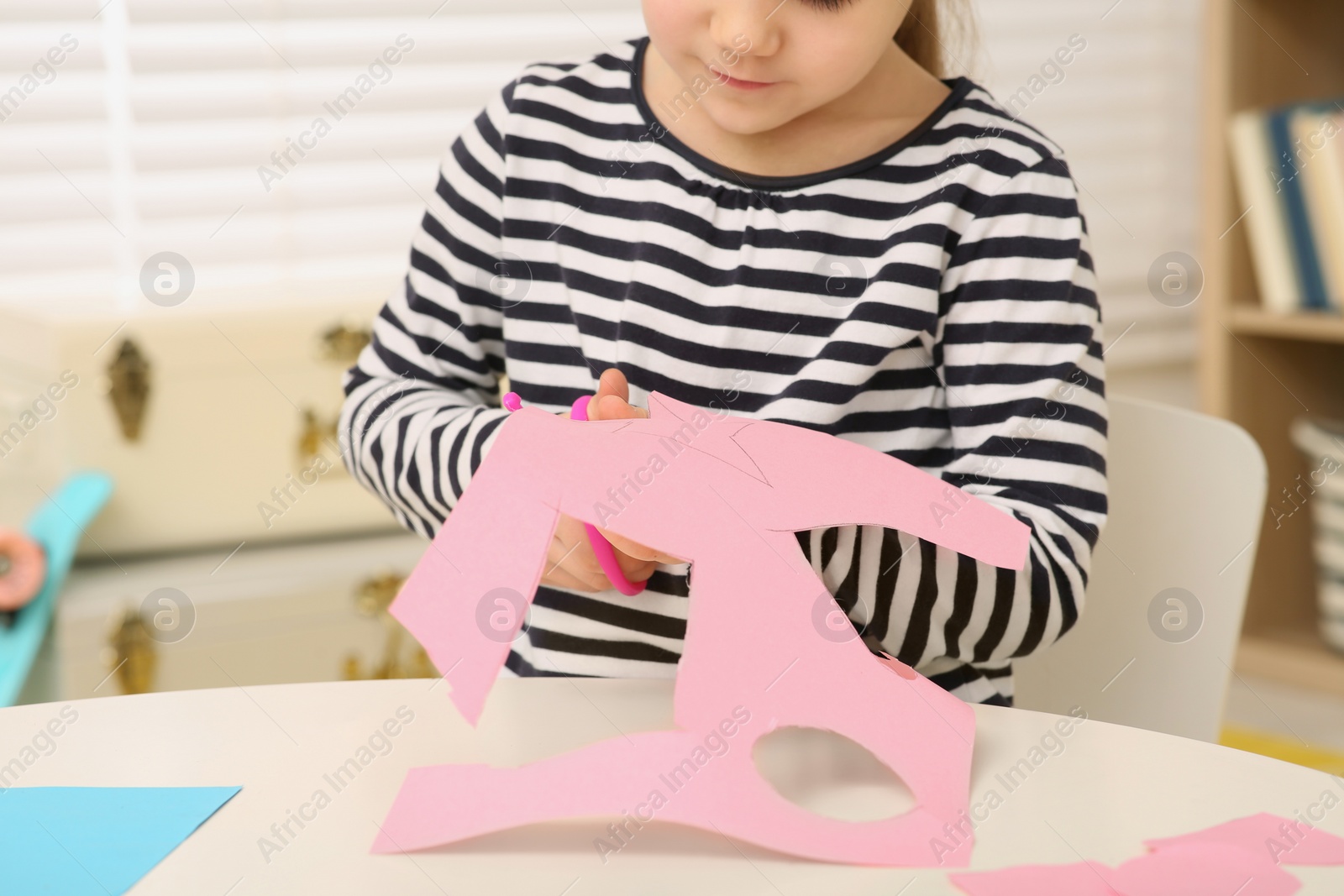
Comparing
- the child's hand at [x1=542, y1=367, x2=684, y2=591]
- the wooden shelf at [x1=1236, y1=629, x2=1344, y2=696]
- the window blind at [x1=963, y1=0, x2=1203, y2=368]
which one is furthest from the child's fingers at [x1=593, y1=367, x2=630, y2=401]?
the wooden shelf at [x1=1236, y1=629, x2=1344, y2=696]

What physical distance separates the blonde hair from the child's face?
5.5 inches

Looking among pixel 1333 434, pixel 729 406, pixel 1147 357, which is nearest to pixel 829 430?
pixel 729 406

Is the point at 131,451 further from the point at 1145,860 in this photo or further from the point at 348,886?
the point at 1145,860

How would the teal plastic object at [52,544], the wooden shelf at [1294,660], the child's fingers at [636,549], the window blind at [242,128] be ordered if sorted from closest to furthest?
the child's fingers at [636,549], the teal plastic object at [52,544], the window blind at [242,128], the wooden shelf at [1294,660]

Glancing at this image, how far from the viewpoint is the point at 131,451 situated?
1.17 m

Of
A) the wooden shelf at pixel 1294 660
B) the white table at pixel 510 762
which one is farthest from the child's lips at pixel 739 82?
the wooden shelf at pixel 1294 660

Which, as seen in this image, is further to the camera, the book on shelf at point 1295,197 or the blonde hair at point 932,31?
the book on shelf at point 1295,197

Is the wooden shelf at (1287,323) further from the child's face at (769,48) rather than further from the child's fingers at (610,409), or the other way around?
the child's fingers at (610,409)

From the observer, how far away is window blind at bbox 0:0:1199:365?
4.05 ft

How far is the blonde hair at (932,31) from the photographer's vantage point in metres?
0.78

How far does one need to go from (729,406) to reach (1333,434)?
1101 mm

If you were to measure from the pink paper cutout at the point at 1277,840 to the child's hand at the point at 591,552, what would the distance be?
0.23m

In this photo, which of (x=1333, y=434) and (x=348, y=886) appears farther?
(x=1333, y=434)

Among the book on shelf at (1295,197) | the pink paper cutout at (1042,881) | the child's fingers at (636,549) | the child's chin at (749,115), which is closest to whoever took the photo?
the pink paper cutout at (1042,881)
